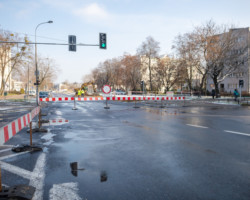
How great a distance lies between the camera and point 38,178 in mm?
4117

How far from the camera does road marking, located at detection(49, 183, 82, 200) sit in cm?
340

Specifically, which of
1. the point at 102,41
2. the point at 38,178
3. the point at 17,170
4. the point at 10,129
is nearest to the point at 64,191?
the point at 38,178

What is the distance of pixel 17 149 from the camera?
6039 millimetres

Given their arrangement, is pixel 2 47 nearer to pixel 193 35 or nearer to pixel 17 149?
pixel 193 35

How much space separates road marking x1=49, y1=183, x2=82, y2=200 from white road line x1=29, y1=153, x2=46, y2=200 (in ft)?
0.61

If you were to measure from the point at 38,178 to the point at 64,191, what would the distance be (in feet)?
2.68

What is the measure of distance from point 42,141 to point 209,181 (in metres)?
5.34

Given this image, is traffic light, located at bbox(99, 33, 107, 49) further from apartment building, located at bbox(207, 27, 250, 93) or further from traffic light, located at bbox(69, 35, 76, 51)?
apartment building, located at bbox(207, 27, 250, 93)

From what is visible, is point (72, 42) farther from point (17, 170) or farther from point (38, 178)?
point (38, 178)

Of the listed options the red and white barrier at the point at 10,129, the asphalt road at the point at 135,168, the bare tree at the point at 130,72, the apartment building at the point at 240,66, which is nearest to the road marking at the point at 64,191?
the asphalt road at the point at 135,168

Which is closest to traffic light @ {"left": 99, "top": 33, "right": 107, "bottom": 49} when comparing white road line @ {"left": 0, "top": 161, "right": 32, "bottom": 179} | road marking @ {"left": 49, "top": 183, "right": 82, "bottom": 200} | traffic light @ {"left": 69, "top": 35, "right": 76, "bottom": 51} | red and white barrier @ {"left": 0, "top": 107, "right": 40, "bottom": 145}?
traffic light @ {"left": 69, "top": 35, "right": 76, "bottom": 51}

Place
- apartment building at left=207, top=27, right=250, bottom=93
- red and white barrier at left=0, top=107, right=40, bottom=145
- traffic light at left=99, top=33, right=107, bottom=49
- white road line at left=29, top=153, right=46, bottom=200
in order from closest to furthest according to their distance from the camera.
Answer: white road line at left=29, top=153, right=46, bottom=200
red and white barrier at left=0, top=107, right=40, bottom=145
traffic light at left=99, top=33, right=107, bottom=49
apartment building at left=207, top=27, right=250, bottom=93

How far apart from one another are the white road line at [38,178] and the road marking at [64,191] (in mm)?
186

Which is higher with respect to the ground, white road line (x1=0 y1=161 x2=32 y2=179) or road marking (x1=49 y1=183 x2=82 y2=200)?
white road line (x1=0 y1=161 x2=32 y2=179)
